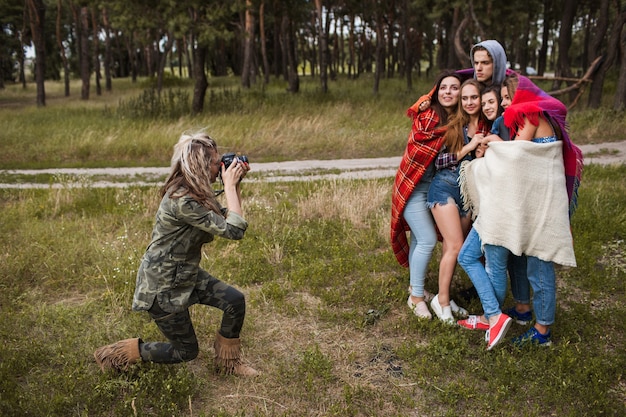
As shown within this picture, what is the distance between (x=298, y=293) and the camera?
224 inches

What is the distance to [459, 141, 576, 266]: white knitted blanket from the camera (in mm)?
3975

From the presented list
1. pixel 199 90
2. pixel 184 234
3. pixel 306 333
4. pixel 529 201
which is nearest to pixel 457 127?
pixel 529 201

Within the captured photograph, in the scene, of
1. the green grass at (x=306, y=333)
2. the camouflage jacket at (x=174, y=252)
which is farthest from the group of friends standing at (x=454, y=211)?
the green grass at (x=306, y=333)

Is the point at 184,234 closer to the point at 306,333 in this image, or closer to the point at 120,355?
the point at 120,355

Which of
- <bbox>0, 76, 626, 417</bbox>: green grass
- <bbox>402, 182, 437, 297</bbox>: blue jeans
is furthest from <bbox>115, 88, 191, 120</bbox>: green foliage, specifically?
<bbox>402, 182, 437, 297</bbox>: blue jeans

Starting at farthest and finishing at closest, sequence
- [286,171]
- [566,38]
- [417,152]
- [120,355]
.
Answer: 1. [566,38]
2. [286,171]
3. [417,152]
4. [120,355]

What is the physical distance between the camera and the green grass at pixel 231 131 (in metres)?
14.0

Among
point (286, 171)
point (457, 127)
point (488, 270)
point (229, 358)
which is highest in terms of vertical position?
point (457, 127)

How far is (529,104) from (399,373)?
2265mm

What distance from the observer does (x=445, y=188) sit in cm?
467

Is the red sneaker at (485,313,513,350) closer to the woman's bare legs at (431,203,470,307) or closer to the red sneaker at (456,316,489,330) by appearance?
the red sneaker at (456,316,489,330)

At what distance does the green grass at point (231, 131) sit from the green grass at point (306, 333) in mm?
6377

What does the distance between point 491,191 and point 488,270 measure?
69 centimetres

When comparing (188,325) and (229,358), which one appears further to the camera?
(229,358)
